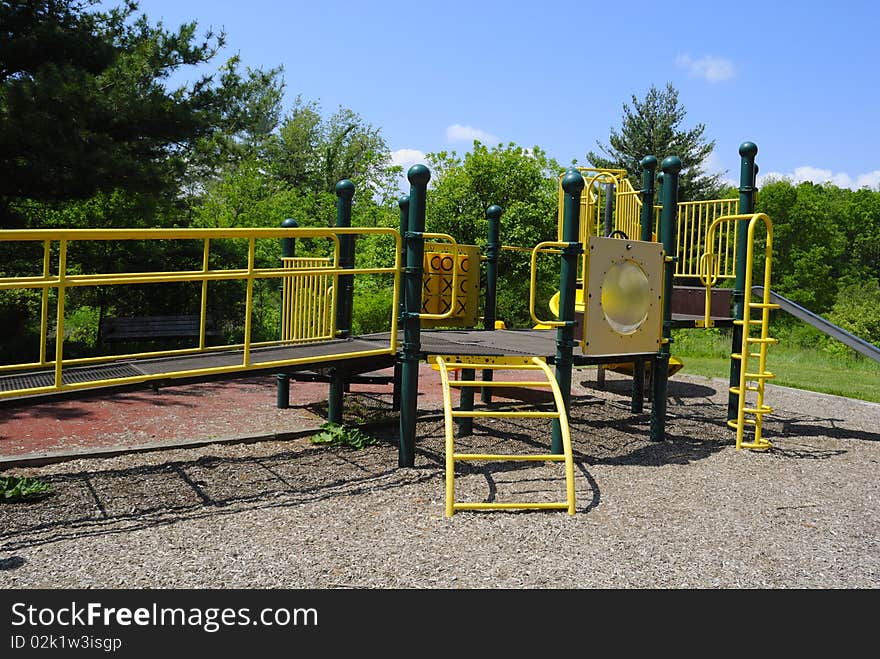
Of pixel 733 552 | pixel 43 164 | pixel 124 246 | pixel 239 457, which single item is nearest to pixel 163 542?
pixel 239 457

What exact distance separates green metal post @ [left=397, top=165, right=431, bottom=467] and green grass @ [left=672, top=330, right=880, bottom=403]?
852 cm

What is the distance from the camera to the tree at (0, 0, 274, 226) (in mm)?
9500

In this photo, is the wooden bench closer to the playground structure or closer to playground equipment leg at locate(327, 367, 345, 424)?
the playground structure

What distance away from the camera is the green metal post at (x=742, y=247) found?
805 cm

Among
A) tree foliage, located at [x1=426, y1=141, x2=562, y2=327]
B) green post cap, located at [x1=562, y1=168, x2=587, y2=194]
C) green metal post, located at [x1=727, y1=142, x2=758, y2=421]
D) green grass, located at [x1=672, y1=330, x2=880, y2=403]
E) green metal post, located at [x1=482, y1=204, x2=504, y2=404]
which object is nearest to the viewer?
green post cap, located at [x1=562, y1=168, x2=587, y2=194]

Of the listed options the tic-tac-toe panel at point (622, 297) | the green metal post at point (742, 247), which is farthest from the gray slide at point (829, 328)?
the tic-tac-toe panel at point (622, 297)

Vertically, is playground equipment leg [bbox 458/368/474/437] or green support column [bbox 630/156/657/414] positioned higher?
green support column [bbox 630/156/657/414]

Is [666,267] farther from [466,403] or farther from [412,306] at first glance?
[412,306]

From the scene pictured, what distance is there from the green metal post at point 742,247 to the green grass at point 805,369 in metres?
4.69

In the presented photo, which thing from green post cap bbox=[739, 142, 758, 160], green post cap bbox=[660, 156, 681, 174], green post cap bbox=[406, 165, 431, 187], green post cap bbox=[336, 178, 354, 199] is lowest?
green post cap bbox=[406, 165, 431, 187]

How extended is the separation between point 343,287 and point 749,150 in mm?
4539

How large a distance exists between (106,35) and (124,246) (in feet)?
13.8

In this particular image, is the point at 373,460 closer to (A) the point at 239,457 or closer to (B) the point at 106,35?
(A) the point at 239,457

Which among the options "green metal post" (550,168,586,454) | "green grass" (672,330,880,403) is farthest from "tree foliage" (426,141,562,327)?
"green metal post" (550,168,586,454)
